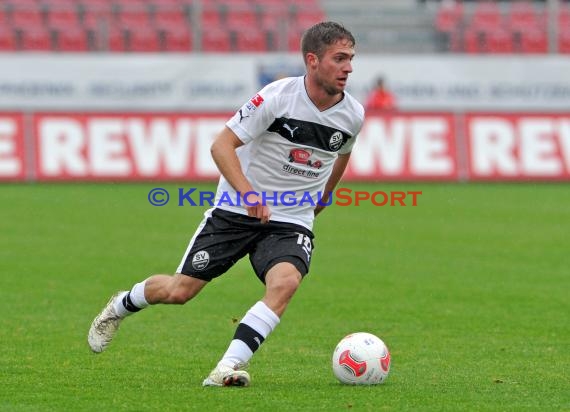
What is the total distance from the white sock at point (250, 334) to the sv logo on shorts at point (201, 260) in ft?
1.86

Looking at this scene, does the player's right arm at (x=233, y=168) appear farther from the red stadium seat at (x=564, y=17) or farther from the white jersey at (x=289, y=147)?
the red stadium seat at (x=564, y=17)

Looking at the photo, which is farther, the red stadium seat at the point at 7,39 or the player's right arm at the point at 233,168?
the red stadium seat at the point at 7,39

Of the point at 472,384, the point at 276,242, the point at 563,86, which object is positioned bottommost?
the point at 472,384

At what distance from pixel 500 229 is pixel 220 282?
592 cm

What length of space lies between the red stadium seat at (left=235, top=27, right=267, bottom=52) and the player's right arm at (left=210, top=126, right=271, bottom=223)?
22.6m

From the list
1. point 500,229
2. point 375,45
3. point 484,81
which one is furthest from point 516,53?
point 500,229

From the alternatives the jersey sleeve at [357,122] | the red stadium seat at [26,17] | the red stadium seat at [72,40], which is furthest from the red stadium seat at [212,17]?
the jersey sleeve at [357,122]

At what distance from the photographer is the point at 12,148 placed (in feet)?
79.2

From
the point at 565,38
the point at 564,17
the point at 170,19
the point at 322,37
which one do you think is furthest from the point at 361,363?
the point at 565,38

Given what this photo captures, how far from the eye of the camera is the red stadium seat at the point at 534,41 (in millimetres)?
30425

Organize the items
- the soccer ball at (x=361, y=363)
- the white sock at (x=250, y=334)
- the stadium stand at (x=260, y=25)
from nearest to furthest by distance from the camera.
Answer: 1. the white sock at (x=250, y=334)
2. the soccer ball at (x=361, y=363)
3. the stadium stand at (x=260, y=25)

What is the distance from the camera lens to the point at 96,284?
40.3 feet

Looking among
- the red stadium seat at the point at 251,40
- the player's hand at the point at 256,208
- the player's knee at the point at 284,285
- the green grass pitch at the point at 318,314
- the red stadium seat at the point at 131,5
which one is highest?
the red stadium seat at the point at 131,5

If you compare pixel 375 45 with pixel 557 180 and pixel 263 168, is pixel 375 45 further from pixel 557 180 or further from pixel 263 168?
pixel 263 168
